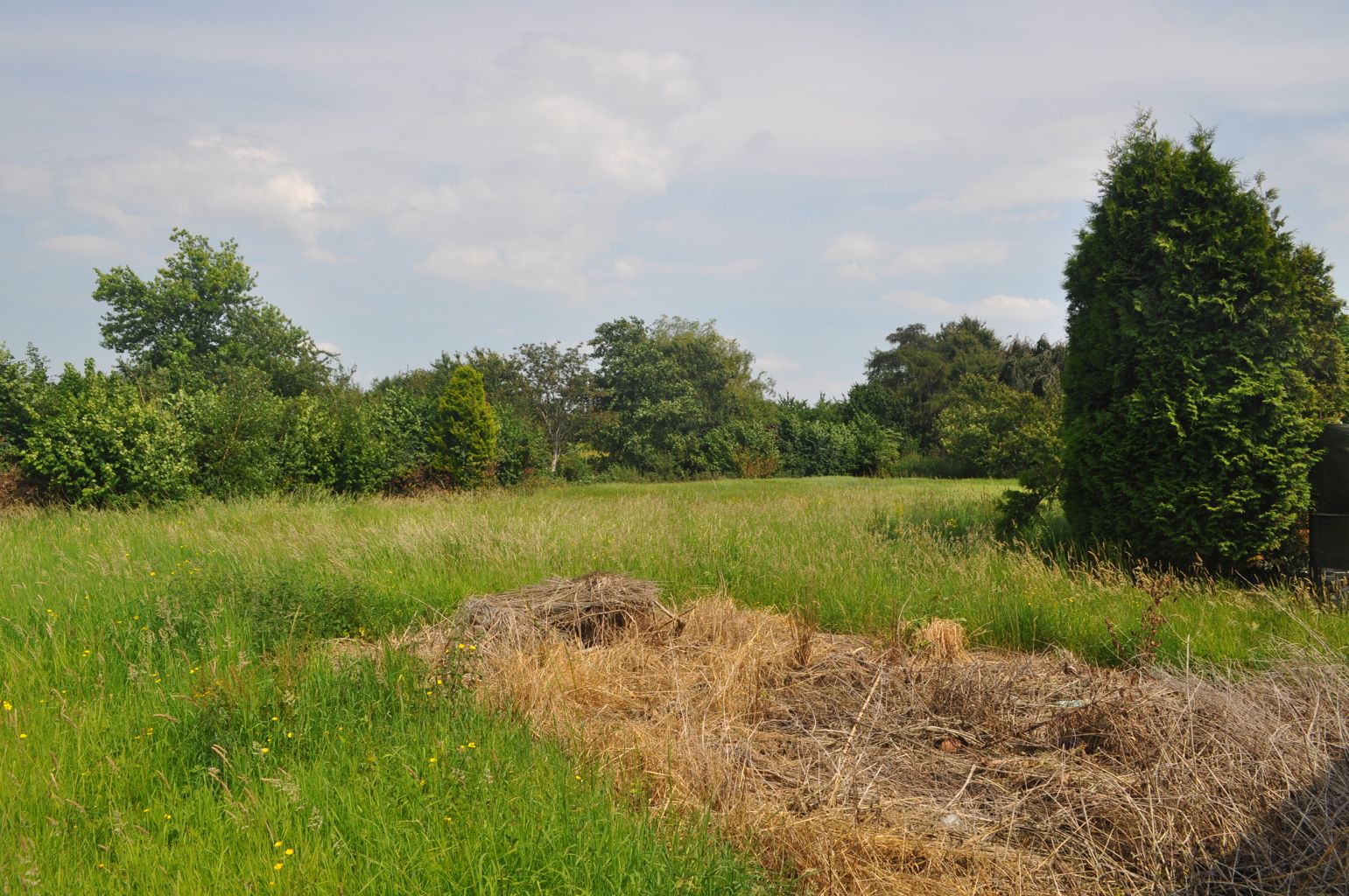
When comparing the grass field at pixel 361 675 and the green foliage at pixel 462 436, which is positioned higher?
the green foliage at pixel 462 436

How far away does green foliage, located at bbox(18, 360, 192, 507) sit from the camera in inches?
516

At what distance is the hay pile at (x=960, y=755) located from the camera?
324 cm

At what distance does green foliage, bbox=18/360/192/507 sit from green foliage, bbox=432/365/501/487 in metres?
7.57

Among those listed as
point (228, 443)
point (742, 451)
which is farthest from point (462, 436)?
point (742, 451)

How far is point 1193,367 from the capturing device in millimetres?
7480

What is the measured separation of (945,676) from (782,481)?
20.2 m

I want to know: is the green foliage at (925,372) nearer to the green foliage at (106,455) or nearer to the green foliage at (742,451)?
the green foliage at (742,451)

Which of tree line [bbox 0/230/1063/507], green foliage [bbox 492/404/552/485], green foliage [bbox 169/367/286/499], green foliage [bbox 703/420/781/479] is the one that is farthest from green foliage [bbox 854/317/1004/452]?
green foliage [bbox 169/367/286/499]

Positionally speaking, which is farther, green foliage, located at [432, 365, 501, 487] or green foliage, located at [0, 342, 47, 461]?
green foliage, located at [432, 365, 501, 487]

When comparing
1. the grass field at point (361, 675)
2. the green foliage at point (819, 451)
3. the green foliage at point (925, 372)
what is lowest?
the grass field at point (361, 675)

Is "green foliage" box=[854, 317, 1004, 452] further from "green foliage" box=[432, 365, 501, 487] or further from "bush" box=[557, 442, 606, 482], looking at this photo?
"green foliage" box=[432, 365, 501, 487]

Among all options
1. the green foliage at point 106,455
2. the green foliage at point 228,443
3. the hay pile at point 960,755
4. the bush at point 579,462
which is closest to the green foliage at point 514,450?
the bush at point 579,462

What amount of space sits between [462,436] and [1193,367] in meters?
17.1

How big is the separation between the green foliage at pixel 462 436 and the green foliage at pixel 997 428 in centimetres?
1620
